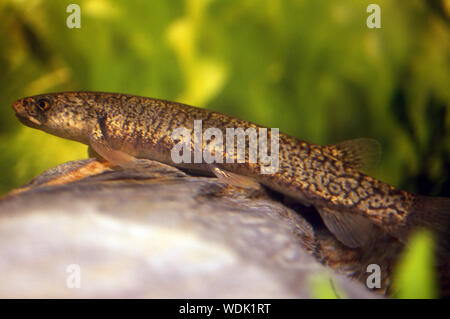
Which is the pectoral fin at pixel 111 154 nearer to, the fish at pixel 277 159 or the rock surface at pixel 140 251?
the fish at pixel 277 159

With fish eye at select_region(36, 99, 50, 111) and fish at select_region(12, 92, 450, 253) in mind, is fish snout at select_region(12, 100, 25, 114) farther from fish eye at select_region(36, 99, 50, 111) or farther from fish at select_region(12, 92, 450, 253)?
fish eye at select_region(36, 99, 50, 111)

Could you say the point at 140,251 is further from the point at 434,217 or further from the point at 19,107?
the point at 19,107

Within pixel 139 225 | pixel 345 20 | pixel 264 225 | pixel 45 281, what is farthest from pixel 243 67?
pixel 45 281

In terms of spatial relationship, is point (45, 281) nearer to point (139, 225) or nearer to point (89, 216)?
point (89, 216)

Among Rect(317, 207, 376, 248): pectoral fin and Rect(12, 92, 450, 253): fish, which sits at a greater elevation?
Rect(12, 92, 450, 253): fish

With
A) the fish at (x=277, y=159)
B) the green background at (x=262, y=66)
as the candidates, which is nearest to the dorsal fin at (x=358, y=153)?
the fish at (x=277, y=159)

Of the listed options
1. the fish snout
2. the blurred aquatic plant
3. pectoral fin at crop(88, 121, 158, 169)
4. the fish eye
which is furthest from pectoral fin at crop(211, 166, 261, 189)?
the fish snout

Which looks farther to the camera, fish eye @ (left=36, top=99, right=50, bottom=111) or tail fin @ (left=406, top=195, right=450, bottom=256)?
fish eye @ (left=36, top=99, right=50, bottom=111)

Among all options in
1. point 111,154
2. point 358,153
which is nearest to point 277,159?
point 358,153
